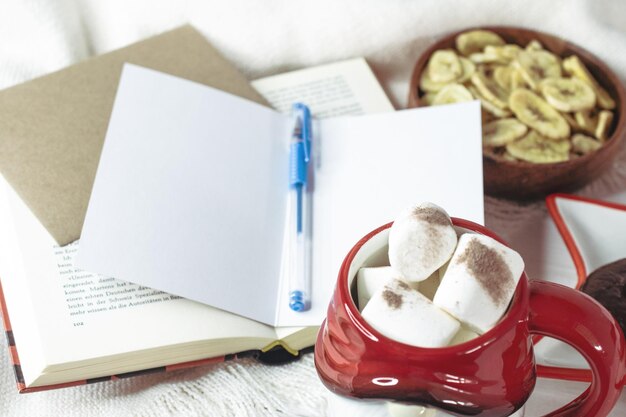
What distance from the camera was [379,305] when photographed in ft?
1.21

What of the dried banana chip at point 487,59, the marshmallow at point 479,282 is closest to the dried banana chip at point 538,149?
the dried banana chip at point 487,59

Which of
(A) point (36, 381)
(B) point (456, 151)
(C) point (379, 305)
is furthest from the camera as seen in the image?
(B) point (456, 151)

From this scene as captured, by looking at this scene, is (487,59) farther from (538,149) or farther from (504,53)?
(538,149)

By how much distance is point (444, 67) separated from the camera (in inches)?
29.3

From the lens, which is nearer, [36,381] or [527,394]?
[527,394]

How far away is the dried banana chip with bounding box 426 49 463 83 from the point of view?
0.73 m

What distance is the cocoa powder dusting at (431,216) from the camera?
381 millimetres

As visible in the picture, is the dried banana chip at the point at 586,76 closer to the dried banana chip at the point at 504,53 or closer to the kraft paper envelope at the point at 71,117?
the dried banana chip at the point at 504,53

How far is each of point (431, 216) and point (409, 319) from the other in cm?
6

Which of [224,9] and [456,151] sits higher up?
[224,9]

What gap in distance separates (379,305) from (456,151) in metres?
0.30

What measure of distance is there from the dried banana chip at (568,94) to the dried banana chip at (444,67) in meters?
0.08

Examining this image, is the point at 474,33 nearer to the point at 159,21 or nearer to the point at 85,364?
the point at 159,21

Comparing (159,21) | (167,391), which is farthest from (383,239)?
(159,21)
